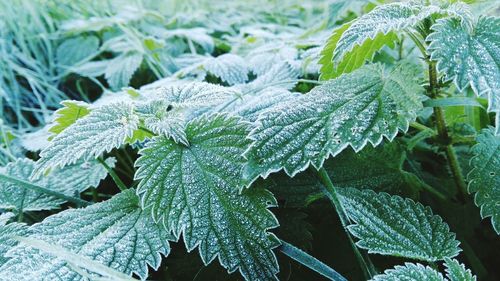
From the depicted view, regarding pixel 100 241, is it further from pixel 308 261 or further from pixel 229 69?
pixel 229 69

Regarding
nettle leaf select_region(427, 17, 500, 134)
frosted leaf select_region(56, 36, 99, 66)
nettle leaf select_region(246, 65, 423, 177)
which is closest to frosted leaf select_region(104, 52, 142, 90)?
frosted leaf select_region(56, 36, 99, 66)

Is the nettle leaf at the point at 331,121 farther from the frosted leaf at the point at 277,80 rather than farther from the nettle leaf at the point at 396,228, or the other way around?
the frosted leaf at the point at 277,80

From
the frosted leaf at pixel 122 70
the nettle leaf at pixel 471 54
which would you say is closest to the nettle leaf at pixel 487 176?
the nettle leaf at pixel 471 54

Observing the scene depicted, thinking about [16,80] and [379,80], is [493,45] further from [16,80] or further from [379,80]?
[16,80]

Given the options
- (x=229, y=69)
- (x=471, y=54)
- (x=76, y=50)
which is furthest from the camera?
(x=76, y=50)

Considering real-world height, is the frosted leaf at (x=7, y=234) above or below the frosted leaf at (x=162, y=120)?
below

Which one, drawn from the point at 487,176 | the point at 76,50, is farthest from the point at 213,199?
the point at 76,50
